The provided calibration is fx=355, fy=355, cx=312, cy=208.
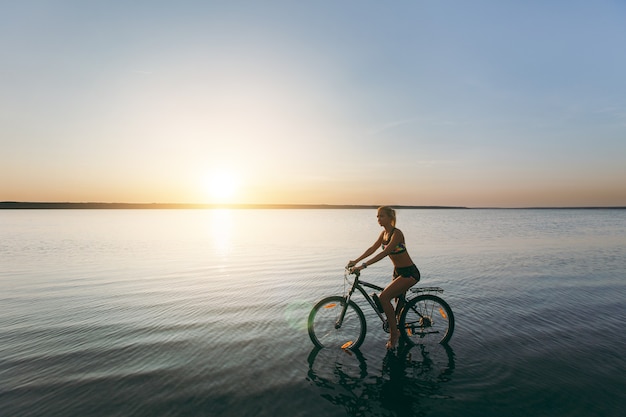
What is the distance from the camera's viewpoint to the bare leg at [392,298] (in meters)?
7.47

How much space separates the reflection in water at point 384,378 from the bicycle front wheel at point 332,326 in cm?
30

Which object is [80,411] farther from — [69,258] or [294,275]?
[69,258]

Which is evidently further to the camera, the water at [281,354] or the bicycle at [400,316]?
the bicycle at [400,316]

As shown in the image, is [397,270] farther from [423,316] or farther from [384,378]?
[384,378]

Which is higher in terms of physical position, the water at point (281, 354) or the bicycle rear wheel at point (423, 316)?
the bicycle rear wheel at point (423, 316)

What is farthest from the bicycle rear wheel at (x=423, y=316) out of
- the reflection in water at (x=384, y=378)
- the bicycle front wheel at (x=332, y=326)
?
the bicycle front wheel at (x=332, y=326)

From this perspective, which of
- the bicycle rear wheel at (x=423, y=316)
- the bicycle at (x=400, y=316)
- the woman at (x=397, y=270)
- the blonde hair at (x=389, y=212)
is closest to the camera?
the woman at (x=397, y=270)

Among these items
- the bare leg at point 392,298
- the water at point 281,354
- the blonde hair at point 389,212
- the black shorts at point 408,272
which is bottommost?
the water at point 281,354

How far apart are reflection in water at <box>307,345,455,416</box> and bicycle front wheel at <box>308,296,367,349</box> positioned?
0.30m

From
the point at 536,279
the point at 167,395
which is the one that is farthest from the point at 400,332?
the point at 536,279

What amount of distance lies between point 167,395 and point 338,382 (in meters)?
2.84

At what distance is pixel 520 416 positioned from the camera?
5.14m

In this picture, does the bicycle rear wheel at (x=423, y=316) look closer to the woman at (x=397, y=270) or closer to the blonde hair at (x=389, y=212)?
the woman at (x=397, y=270)

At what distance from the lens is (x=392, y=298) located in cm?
749
